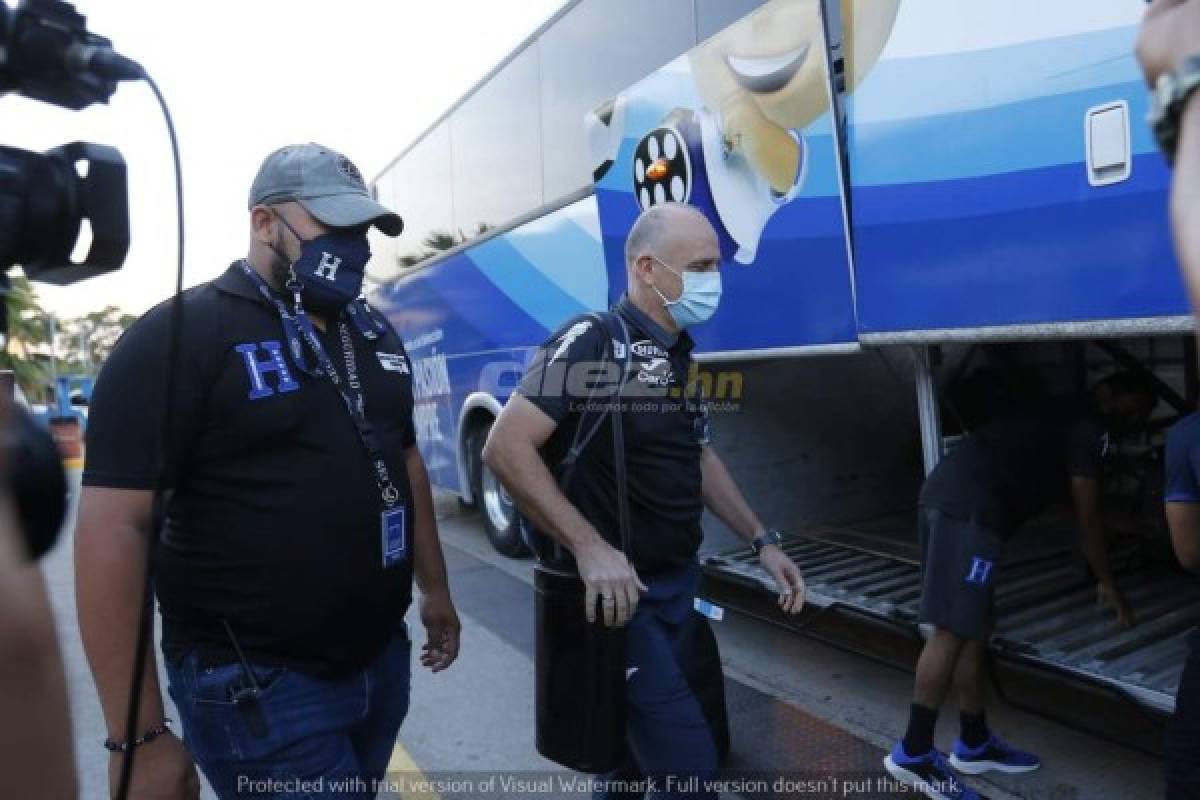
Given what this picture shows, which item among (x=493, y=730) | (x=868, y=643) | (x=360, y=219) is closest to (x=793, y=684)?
(x=868, y=643)

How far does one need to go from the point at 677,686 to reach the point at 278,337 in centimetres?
127

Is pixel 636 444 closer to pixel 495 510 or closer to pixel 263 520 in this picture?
pixel 263 520

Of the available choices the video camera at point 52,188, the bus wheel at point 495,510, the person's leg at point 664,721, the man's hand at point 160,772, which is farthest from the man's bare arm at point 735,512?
the bus wheel at point 495,510

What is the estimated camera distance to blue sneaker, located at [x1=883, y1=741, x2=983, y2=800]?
2805mm

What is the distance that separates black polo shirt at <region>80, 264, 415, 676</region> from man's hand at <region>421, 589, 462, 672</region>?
432mm

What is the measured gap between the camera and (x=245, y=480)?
5.18ft

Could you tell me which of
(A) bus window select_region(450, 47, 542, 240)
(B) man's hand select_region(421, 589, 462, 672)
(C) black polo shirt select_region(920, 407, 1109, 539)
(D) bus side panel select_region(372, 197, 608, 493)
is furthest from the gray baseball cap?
(A) bus window select_region(450, 47, 542, 240)

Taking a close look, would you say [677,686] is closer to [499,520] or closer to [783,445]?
[783,445]

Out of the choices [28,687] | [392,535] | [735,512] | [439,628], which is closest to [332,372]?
[392,535]

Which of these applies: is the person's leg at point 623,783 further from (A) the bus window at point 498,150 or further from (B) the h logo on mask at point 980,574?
Answer: (A) the bus window at point 498,150

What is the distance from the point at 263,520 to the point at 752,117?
2816 millimetres

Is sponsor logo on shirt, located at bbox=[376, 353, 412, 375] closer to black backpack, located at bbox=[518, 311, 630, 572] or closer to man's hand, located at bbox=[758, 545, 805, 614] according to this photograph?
black backpack, located at bbox=[518, 311, 630, 572]

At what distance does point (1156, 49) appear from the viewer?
0.82 metres

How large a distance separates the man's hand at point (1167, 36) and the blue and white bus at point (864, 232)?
1673mm
